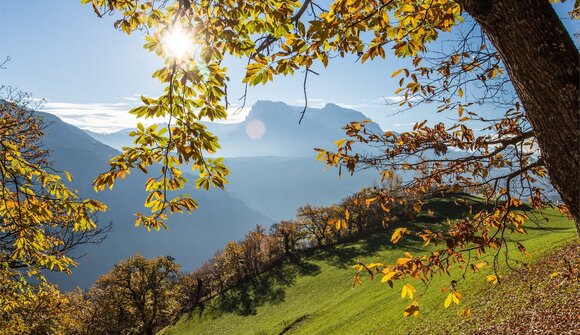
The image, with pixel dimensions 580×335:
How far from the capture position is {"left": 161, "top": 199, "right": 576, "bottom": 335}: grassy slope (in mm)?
23016

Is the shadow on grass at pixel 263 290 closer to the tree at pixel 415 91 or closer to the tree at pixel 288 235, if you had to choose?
the tree at pixel 288 235

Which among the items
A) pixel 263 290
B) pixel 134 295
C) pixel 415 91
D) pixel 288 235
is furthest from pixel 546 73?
pixel 288 235

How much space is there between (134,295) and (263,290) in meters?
23.2

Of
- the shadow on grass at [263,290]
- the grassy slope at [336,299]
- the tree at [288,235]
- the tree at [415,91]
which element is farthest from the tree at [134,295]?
the tree at [415,91]

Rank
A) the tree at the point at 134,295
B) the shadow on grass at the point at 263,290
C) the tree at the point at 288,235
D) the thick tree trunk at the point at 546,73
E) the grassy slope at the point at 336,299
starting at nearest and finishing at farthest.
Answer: the thick tree trunk at the point at 546,73
the grassy slope at the point at 336,299
the tree at the point at 134,295
the shadow on grass at the point at 263,290
the tree at the point at 288,235

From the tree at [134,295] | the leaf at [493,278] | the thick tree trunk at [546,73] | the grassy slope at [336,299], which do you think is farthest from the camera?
the tree at [134,295]

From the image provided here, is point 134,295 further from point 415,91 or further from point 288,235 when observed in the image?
point 415,91

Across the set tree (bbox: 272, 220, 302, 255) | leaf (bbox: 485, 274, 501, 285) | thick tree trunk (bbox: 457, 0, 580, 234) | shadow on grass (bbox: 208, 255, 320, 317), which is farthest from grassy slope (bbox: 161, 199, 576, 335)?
thick tree trunk (bbox: 457, 0, 580, 234)

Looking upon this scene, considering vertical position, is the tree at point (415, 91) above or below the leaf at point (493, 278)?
above

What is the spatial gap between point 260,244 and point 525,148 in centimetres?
8125

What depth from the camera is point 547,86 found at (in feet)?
7.27

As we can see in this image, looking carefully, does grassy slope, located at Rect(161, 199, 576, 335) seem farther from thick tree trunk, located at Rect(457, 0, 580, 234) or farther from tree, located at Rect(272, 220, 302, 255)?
thick tree trunk, located at Rect(457, 0, 580, 234)

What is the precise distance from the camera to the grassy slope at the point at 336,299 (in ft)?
75.5

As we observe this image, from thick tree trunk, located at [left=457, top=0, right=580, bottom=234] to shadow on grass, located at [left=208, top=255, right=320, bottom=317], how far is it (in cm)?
5421
